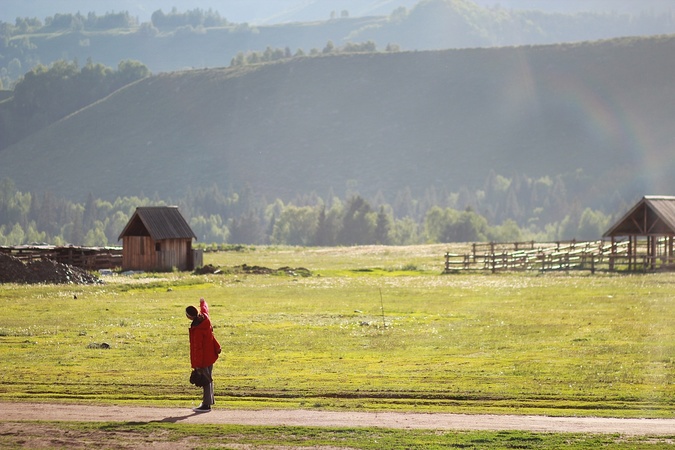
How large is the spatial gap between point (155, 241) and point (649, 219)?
37.0 meters

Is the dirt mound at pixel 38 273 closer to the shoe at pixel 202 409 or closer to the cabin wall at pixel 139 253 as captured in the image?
the cabin wall at pixel 139 253

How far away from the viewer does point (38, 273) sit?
64.6 m

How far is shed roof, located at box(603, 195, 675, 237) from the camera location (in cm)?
8206

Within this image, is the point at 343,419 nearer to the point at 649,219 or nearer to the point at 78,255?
the point at 649,219

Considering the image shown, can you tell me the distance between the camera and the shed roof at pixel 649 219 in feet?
269

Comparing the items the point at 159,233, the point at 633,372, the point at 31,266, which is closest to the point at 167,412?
the point at 633,372

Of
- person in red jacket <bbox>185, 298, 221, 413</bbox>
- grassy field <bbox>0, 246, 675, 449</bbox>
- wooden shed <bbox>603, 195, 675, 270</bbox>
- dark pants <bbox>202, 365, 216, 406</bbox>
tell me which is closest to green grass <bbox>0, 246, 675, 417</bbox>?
grassy field <bbox>0, 246, 675, 449</bbox>

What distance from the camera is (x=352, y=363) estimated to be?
30.2 metres

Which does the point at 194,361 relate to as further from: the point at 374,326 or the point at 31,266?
the point at 31,266

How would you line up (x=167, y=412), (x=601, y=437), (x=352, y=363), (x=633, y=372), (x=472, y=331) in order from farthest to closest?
(x=472, y=331), (x=352, y=363), (x=633, y=372), (x=167, y=412), (x=601, y=437)

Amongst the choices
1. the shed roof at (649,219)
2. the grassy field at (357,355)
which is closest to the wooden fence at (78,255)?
the grassy field at (357,355)

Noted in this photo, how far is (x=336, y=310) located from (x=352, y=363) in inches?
735

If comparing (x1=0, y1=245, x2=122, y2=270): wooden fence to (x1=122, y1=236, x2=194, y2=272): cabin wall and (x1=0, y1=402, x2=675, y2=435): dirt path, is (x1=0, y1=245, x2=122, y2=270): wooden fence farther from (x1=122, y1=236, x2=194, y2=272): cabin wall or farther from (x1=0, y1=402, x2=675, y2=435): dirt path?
(x1=0, y1=402, x2=675, y2=435): dirt path

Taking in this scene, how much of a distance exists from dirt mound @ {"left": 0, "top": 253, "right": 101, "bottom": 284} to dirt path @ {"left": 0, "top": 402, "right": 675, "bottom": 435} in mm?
42781
